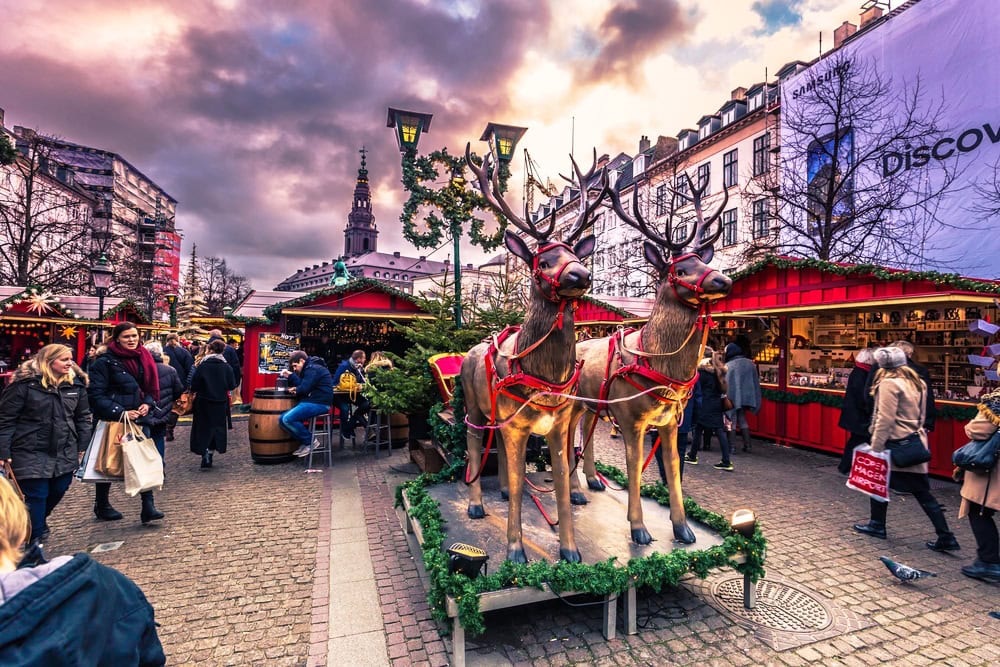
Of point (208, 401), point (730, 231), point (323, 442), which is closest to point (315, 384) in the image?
point (208, 401)

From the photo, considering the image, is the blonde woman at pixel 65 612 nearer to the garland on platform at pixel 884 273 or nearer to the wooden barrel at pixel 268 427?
the wooden barrel at pixel 268 427

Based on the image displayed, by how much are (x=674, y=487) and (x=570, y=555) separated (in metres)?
1.12

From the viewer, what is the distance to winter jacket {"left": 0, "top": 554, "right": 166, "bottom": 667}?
1065 millimetres

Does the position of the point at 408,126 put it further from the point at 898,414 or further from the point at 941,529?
the point at 941,529

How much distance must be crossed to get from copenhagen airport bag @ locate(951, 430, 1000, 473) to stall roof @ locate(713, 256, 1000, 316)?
11.4 ft

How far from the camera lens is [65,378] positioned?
4.20 meters

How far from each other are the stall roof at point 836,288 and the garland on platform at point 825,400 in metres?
1.63

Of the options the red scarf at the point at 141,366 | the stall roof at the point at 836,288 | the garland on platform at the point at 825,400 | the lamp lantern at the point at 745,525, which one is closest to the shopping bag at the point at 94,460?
the red scarf at the point at 141,366

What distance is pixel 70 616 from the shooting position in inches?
45.8

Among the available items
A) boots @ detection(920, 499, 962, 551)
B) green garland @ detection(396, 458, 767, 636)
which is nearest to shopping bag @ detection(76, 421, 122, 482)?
green garland @ detection(396, 458, 767, 636)

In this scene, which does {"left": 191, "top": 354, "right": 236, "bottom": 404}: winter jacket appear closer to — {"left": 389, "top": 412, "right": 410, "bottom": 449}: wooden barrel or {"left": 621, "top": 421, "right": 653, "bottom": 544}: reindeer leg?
{"left": 389, "top": 412, "right": 410, "bottom": 449}: wooden barrel

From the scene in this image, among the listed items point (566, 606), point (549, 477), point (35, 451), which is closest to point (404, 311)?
point (549, 477)

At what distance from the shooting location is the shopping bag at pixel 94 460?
4762 mm

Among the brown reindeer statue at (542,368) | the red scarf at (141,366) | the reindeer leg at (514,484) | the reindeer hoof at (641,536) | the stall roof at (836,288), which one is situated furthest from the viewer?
the stall roof at (836,288)
